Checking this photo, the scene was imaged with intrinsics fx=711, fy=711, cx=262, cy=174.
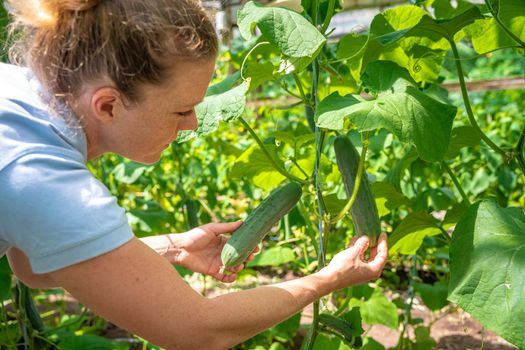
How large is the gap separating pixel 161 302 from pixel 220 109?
1.87 feet

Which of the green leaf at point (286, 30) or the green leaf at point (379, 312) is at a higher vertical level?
the green leaf at point (286, 30)

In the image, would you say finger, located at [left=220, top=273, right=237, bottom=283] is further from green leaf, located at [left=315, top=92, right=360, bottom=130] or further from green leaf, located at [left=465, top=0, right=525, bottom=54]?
green leaf, located at [left=465, top=0, right=525, bottom=54]

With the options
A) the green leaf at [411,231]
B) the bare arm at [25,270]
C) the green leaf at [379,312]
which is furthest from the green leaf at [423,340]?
the bare arm at [25,270]

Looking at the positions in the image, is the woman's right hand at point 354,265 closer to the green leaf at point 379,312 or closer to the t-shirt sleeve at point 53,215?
the t-shirt sleeve at point 53,215

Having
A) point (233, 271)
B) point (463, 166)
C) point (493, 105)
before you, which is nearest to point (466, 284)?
point (233, 271)

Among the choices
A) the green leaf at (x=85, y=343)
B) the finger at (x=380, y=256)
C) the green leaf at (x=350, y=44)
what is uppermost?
the green leaf at (x=350, y=44)

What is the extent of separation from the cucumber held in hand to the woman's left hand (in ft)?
0.47

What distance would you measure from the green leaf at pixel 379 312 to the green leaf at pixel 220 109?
97 centimetres

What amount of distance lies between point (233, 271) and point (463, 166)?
2171 millimetres

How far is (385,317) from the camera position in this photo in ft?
7.62

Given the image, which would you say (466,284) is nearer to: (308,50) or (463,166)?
(308,50)

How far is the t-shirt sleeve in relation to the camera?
1141mm

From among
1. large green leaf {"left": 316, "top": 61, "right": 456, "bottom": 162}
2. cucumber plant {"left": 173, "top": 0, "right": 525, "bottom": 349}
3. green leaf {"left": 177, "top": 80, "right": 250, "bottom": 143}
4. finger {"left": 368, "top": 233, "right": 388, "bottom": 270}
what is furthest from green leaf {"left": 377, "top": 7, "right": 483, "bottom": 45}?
finger {"left": 368, "top": 233, "right": 388, "bottom": 270}

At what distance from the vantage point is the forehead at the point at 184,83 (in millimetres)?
1288
